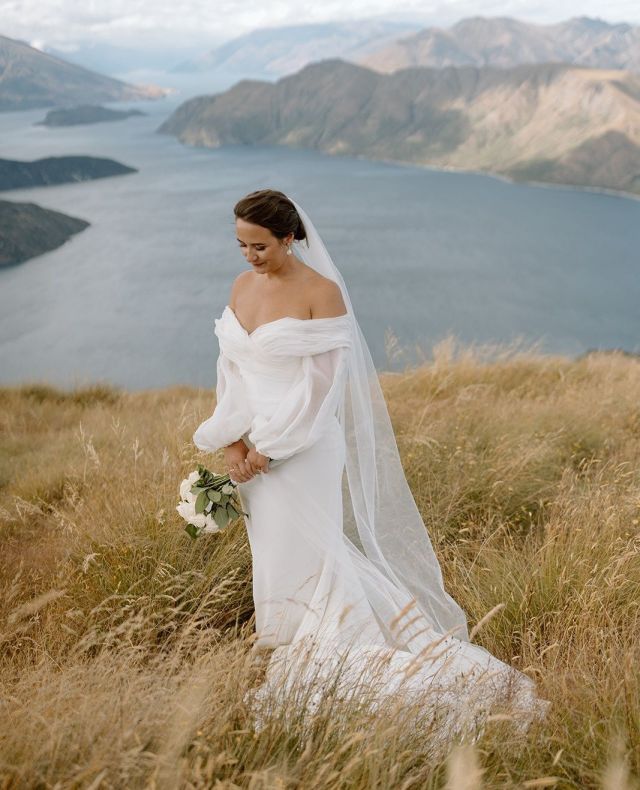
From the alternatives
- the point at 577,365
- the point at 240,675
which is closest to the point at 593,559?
the point at 240,675

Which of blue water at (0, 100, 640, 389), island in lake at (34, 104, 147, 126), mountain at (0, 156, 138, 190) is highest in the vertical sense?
island in lake at (34, 104, 147, 126)

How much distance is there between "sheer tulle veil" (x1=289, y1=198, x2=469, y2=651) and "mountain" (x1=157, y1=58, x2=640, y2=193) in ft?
390

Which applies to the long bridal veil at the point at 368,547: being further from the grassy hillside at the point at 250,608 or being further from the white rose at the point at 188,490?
the white rose at the point at 188,490

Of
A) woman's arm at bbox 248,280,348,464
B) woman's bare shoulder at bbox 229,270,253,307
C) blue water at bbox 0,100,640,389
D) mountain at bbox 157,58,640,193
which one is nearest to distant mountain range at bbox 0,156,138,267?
blue water at bbox 0,100,640,389

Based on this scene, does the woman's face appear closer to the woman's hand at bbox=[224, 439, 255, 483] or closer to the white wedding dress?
the white wedding dress

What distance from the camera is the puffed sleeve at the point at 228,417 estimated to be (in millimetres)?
3375

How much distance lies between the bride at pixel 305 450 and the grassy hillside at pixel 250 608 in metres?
0.24

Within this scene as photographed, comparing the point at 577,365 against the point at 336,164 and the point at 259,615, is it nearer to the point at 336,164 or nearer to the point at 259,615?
the point at 259,615

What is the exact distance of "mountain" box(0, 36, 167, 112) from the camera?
6981 centimetres

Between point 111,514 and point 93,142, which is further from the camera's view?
point 93,142

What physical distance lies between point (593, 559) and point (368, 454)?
119 centimetres

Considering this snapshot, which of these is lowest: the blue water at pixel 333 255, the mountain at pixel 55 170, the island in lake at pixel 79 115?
the blue water at pixel 333 255

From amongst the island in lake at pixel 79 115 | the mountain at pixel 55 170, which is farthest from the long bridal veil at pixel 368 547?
the island in lake at pixel 79 115

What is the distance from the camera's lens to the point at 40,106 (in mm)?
80438
